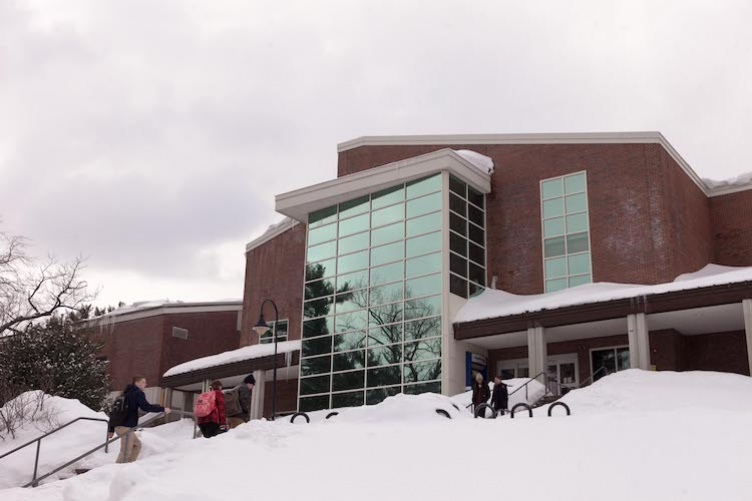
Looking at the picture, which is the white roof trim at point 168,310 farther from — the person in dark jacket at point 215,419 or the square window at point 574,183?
the person in dark jacket at point 215,419

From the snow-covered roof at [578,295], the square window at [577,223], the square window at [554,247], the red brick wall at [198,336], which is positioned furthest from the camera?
the red brick wall at [198,336]

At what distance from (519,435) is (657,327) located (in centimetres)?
1648

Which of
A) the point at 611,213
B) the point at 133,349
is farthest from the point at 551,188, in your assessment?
the point at 133,349

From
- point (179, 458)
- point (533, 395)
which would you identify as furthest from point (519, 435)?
point (533, 395)

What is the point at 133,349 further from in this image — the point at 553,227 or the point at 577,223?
the point at 577,223

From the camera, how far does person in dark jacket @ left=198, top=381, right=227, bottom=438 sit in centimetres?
1504

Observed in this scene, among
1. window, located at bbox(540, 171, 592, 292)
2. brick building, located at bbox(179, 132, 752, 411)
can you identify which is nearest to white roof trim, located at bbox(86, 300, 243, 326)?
brick building, located at bbox(179, 132, 752, 411)

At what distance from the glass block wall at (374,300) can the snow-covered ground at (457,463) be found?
15.0 m

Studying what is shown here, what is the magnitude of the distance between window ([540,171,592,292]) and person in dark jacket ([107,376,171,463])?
18444mm

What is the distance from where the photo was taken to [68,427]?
714 inches

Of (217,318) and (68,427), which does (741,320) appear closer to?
(68,427)

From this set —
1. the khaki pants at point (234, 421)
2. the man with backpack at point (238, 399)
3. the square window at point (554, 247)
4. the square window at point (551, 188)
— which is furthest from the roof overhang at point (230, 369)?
the man with backpack at point (238, 399)

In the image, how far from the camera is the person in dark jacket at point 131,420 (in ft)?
47.3

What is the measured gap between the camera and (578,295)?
27938mm
